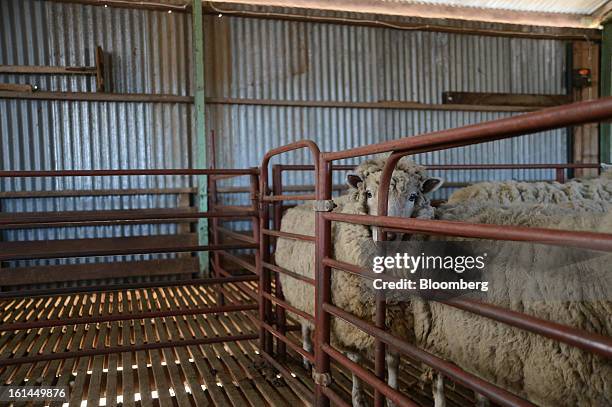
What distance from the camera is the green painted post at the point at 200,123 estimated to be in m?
7.57

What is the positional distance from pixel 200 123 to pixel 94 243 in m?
2.59

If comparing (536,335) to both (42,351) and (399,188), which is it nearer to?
(399,188)

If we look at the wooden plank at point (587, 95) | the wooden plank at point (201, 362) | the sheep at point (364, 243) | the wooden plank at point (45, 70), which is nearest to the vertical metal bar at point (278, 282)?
the sheep at point (364, 243)

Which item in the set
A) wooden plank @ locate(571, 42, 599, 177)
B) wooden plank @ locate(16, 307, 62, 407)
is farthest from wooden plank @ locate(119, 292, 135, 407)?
wooden plank @ locate(571, 42, 599, 177)

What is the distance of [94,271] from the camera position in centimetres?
710

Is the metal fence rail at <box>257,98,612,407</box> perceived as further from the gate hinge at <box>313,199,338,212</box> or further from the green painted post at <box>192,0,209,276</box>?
the green painted post at <box>192,0,209,276</box>

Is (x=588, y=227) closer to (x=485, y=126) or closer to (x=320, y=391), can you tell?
(x=485, y=126)

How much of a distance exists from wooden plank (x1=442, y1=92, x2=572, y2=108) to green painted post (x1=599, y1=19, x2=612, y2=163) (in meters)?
0.78

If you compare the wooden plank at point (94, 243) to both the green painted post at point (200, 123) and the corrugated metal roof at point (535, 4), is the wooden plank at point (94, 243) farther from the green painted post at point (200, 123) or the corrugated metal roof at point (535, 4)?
the corrugated metal roof at point (535, 4)

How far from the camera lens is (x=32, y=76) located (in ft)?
23.6

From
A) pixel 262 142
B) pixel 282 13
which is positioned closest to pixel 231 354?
pixel 262 142

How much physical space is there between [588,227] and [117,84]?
7.43 metres

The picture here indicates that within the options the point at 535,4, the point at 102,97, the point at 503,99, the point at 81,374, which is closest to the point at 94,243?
the point at 102,97

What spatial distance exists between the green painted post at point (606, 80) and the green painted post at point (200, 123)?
8.36 meters
